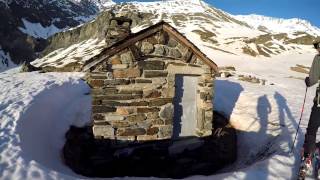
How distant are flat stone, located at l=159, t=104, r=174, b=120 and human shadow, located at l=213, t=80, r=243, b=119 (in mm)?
4768

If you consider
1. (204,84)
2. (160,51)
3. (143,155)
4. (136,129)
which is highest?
(160,51)

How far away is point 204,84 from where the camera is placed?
14141 millimetres

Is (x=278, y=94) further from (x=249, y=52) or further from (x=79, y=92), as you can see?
(x=249, y=52)

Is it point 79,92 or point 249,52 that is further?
point 249,52

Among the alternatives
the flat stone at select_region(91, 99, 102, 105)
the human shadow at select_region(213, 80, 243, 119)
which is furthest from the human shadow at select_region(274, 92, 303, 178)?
the flat stone at select_region(91, 99, 102, 105)

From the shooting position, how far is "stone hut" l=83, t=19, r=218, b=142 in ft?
42.5

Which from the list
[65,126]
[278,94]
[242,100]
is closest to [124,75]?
[65,126]

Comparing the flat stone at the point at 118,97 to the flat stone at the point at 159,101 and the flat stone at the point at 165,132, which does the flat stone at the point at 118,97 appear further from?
the flat stone at the point at 165,132

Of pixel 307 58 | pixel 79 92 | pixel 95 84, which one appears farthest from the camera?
pixel 307 58

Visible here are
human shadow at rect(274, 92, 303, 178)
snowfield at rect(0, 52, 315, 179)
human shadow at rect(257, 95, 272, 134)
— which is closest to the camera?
snowfield at rect(0, 52, 315, 179)

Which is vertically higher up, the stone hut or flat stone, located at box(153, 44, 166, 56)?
flat stone, located at box(153, 44, 166, 56)

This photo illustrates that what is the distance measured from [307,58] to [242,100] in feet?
175

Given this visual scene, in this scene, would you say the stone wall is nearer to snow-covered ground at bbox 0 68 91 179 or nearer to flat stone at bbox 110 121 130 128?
flat stone at bbox 110 121 130 128

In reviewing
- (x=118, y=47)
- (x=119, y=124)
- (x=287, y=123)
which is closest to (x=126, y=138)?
(x=119, y=124)
